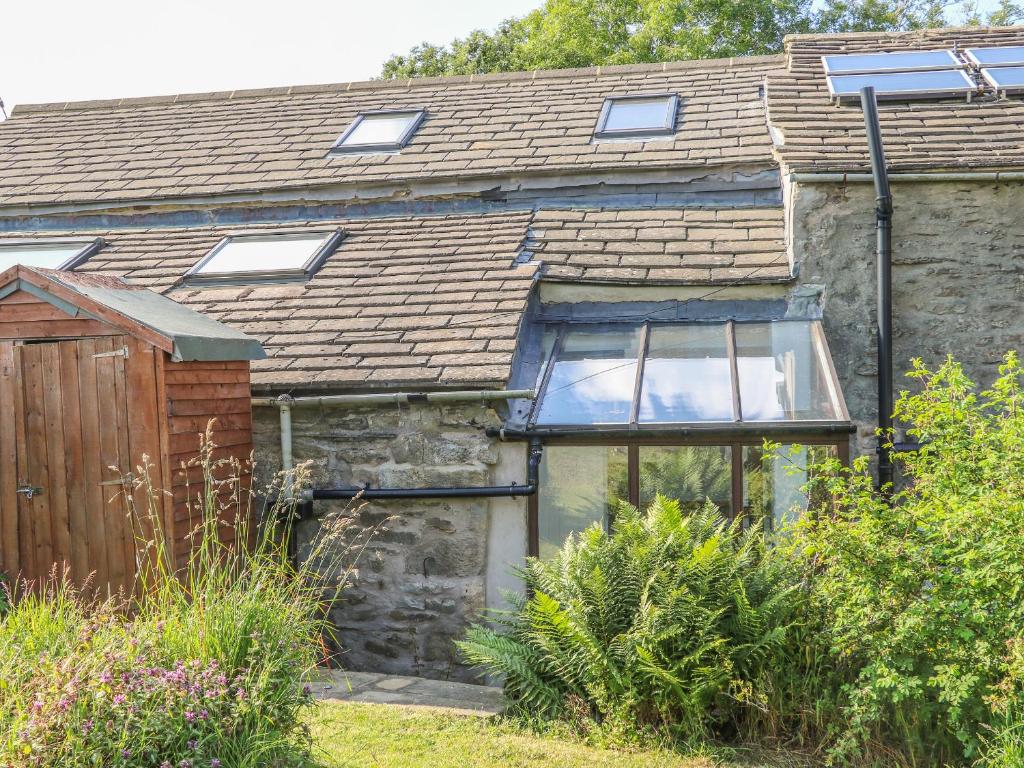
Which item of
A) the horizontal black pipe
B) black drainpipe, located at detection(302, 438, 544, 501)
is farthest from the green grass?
the horizontal black pipe

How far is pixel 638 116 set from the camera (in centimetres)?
1049

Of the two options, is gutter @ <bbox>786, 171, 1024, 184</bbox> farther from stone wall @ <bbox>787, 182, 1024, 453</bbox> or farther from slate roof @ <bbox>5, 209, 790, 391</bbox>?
slate roof @ <bbox>5, 209, 790, 391</bbox>

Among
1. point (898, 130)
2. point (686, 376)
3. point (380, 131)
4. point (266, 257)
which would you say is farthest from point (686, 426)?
point (380, 131)

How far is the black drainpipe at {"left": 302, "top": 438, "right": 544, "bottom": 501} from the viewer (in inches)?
265

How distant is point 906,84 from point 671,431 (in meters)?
4.90

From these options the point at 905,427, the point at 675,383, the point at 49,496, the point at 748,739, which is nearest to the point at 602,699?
the point at 748,739

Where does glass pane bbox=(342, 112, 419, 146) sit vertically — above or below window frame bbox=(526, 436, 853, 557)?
above

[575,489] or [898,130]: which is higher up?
[898,130]

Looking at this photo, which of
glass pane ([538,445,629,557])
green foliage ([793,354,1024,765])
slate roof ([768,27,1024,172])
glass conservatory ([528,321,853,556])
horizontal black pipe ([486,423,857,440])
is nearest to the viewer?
green foliage ([793,354,1024,765])

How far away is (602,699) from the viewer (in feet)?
17.0

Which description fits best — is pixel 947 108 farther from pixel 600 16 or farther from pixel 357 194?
pixel 600 16

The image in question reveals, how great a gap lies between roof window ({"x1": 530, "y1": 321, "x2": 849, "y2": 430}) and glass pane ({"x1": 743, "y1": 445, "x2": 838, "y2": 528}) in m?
0.25

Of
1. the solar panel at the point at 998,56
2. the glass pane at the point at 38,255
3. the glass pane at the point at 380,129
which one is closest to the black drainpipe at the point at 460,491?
the glass pane at the point at 38,255

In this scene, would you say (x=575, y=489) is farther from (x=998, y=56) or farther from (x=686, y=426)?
(x=998, y=56)
